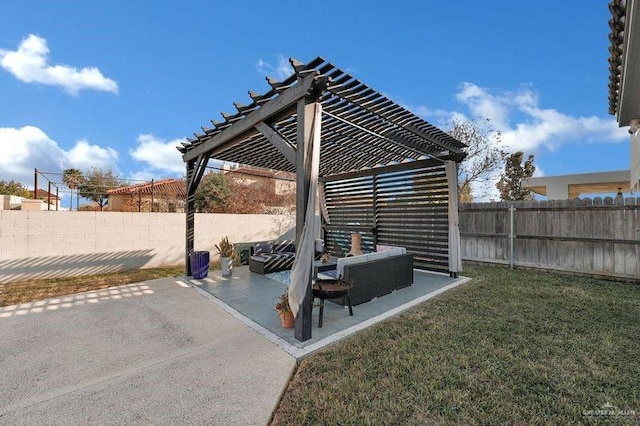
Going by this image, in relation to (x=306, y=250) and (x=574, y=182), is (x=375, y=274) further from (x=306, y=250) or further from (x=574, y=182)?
(x=574, y=182)

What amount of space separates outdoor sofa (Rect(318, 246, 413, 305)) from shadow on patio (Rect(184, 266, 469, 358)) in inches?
5.5

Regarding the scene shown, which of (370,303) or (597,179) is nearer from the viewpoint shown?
(370,303)

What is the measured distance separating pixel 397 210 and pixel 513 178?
37.4 feet

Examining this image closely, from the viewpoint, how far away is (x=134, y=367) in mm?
2781

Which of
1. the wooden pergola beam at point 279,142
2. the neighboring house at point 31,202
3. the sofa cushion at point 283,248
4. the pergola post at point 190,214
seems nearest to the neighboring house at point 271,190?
the sofa cushion at point 283,248

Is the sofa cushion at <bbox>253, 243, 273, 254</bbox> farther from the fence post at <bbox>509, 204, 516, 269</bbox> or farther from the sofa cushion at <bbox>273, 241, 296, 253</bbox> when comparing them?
the fence post at <bbox>509, 204, 516, 269</bbox>

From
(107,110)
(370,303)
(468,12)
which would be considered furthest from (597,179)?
(107,110)

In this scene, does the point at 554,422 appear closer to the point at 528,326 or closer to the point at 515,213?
the point at 528,326

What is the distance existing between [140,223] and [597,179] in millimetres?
18505

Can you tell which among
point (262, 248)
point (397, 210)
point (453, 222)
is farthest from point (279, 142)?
point (397, 210)

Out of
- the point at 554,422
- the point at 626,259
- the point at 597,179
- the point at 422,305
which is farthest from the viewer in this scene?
the point at 597,179

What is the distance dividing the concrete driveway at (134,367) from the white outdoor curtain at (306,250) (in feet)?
2.07

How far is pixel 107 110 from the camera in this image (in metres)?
11.5

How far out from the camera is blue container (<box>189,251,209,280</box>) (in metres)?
6.33
